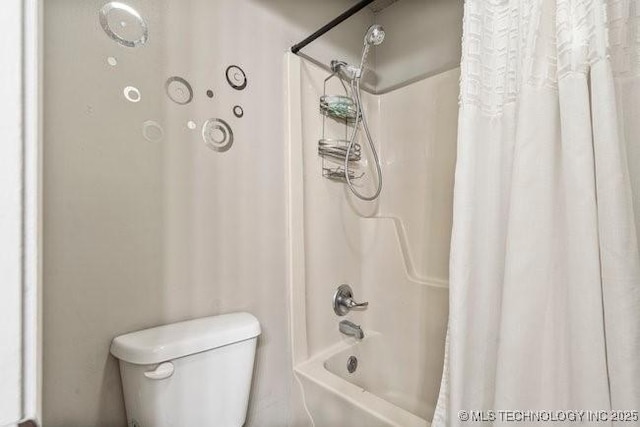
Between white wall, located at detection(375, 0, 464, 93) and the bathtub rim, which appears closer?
the bathtub rim

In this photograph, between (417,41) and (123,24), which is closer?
(123,24)

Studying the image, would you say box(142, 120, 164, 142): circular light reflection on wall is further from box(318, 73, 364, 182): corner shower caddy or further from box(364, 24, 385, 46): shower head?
box(364, 24, 385, 46): shower head

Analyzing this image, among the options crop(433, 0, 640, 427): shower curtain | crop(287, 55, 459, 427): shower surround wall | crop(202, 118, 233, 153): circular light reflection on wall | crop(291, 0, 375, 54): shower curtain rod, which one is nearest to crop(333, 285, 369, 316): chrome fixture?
crop(287, 55, 459, 427): shower surround wall

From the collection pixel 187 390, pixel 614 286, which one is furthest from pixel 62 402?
pixel 614 286

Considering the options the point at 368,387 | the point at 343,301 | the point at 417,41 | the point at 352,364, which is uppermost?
the point at 417,41

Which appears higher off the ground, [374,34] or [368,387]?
[374,34]

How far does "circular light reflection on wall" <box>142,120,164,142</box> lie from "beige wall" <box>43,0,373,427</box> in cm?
1

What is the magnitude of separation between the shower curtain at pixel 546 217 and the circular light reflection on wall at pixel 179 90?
0.84m

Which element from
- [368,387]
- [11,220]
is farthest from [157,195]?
[368,387]

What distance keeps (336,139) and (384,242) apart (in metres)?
0.58

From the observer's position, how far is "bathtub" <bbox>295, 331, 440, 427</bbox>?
91 centimetres

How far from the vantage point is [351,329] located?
1.36 m

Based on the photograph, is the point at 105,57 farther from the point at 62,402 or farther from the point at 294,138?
the point at 62,402

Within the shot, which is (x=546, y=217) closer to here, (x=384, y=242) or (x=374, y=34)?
(x=384, y=242)
